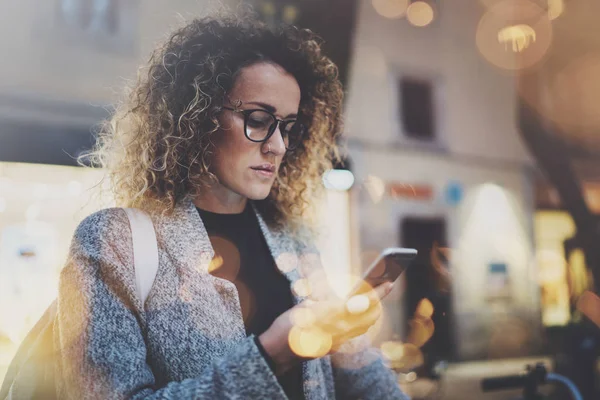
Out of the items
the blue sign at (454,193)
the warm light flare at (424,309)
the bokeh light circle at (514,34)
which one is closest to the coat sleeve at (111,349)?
the bokeh light circle at (514,34)

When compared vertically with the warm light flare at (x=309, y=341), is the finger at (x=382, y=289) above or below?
above

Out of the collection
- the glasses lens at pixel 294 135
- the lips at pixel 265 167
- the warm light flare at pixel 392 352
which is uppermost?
the glasses lens at pixel 294 135

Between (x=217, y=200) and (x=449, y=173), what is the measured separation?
875 cm

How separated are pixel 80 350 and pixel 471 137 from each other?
990 centimetres

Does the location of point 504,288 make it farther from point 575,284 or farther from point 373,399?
point 373,399

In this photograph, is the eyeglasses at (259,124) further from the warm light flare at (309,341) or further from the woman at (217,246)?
the warm light flare at (309,341)

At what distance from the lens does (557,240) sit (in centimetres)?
1086

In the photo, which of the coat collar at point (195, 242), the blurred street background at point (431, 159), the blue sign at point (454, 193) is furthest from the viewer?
the blue sign at point (454, 193)

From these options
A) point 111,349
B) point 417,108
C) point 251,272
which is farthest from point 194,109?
point 417,108

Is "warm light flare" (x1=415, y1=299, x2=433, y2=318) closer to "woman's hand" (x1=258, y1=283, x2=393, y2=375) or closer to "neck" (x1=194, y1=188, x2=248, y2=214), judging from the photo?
"neck" (x1=194, y1=188, x2=248, y2=214)

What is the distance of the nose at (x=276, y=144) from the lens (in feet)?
5.47

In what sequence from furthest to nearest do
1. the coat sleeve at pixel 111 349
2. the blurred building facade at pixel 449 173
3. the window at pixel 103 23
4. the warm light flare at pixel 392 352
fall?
the blurred building facade at pixel 449 173 → the window at pixel 103 23 → the warm light flare at pixel 392 352 → the coat sleeve at pixel 111 349

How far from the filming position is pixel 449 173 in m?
9.95

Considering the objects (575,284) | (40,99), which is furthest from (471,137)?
(40,99)
